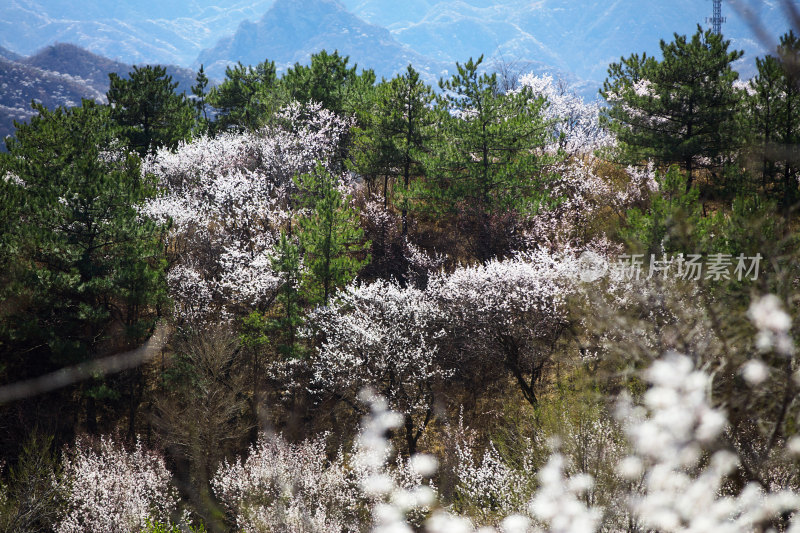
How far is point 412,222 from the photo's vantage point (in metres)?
32.8

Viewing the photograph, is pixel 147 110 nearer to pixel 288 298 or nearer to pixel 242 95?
pixel 242 95

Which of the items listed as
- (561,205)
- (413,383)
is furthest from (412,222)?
(413,383)

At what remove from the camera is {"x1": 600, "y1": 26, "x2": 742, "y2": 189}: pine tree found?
23734mm

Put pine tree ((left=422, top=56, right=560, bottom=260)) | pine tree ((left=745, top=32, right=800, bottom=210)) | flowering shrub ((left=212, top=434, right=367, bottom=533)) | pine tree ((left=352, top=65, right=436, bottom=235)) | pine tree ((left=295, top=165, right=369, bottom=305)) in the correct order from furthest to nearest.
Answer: pine tree ((left=352, top=65, right=436, bottom=235))
pine tree ((left=422, top=56, right=560, bottom=260))
pine tree ((left=295, top=165, right=369, bottom=305))
pine tree ((left=745, top=32, right=800, bottom=210))
flowering shrub ((left=212, top=434, right=367, bottom=533))

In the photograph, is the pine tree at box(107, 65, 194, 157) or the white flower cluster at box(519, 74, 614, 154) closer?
the pine tree at box(107, 65, 194, 157)

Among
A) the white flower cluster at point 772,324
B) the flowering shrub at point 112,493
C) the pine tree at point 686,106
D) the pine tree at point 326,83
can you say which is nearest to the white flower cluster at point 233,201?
the pine tree at point 326,83

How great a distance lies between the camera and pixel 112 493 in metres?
19.8

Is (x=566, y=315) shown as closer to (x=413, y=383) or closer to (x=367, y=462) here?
(x=413, y=383)

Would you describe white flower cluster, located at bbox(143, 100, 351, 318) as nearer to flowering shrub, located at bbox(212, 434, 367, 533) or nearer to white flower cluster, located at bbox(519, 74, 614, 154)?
flowering shrub, located at bbox(212, 434, 367, 533)

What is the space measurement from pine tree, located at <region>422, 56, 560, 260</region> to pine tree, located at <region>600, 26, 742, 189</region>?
170 inches

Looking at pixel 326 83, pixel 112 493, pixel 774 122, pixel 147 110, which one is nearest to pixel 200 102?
pixel 147 110

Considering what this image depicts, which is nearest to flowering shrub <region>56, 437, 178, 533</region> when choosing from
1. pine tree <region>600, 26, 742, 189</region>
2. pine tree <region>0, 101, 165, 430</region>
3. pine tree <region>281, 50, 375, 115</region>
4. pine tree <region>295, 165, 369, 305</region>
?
pine tree <region>0, 101, 165, 430</region>

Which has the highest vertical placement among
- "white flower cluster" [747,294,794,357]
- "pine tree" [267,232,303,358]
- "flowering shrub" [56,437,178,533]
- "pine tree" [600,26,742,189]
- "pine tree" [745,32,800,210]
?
"pine tree" [600,26,742,189]

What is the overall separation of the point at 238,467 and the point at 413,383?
23.4ft
